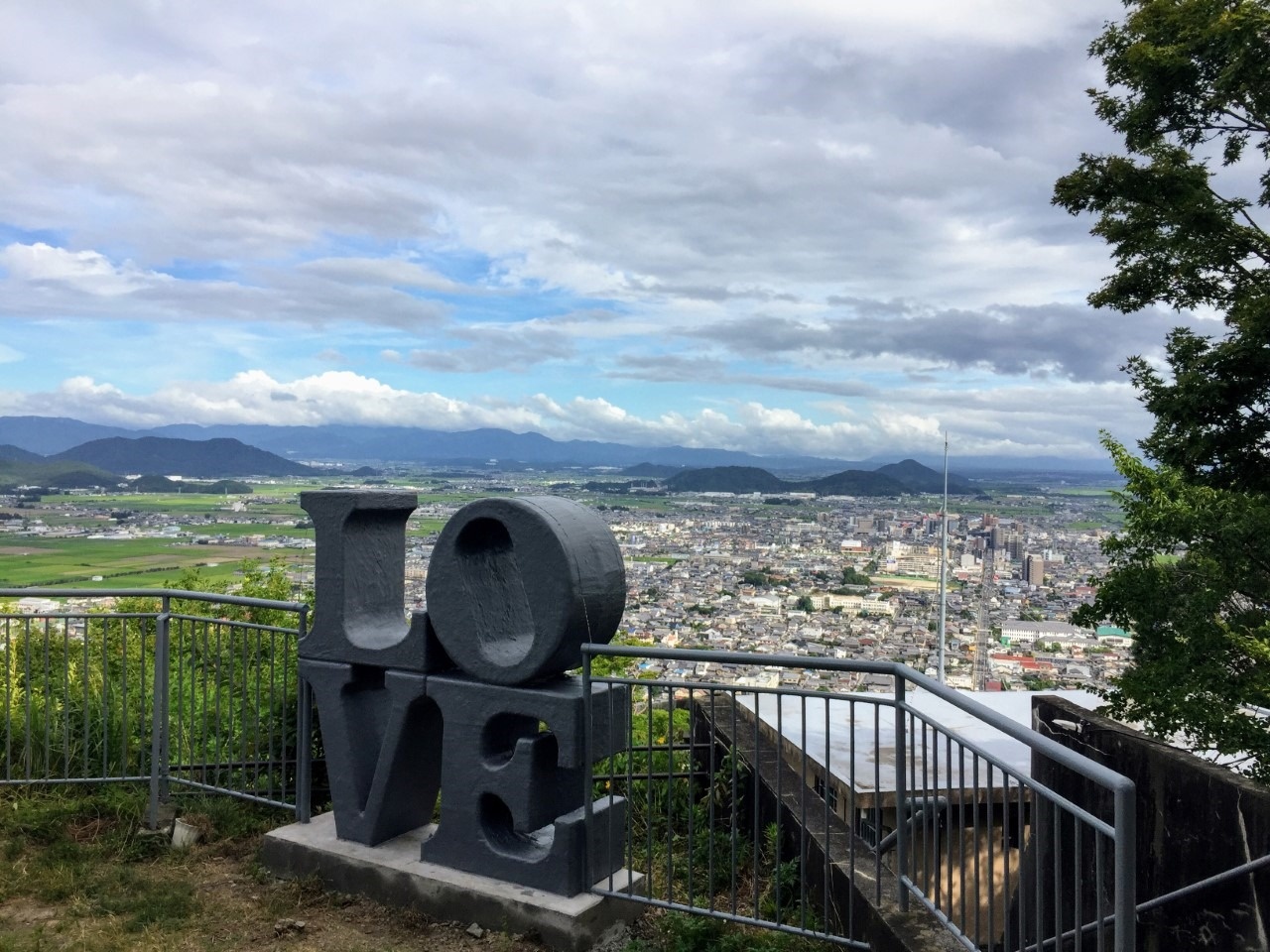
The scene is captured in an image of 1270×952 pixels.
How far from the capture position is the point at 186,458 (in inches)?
1667

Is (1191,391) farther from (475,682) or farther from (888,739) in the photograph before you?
(475,682)

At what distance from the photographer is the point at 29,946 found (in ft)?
14.1

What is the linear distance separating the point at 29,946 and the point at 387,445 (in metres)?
58.9

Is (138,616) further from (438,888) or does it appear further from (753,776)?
(753,776)

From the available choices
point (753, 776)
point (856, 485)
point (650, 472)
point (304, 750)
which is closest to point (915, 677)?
point (753, 776)

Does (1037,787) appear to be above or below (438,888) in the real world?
above

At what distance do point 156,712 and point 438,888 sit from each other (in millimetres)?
2407

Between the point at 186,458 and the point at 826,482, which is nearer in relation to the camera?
the point at 826,482

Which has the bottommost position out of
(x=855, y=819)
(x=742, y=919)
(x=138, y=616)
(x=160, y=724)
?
(x=742, y=919)

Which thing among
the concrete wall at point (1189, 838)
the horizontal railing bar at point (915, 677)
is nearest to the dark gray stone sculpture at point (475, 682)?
the horizontal railing bar at point (915, 677)

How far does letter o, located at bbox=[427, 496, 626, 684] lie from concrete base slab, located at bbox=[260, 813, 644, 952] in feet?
3.33

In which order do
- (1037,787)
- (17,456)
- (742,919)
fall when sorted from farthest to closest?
1. (17,456)
2. (742,919)
3. (1037,787)

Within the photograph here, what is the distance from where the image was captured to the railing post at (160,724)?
18.8 ft

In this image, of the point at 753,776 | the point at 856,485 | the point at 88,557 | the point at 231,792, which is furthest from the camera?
the point at 856,485
